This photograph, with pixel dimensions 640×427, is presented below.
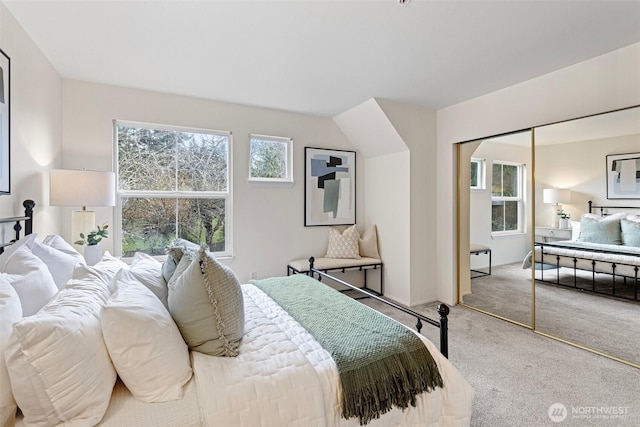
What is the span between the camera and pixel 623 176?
8.06 feet

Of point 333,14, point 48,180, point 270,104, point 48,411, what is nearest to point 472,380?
point 48,411

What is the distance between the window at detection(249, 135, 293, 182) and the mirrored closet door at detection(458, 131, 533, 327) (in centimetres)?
223

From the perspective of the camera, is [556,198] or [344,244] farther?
[344,244]

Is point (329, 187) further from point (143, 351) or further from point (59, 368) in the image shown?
point (59, 368)

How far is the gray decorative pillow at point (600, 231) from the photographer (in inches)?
102

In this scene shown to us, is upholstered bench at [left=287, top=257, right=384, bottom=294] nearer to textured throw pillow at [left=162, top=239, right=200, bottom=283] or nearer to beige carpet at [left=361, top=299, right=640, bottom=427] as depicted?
beige carpet at [left=361, top=299, right=640, bottom=427]

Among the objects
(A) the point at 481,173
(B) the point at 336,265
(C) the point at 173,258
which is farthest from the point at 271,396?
(A) the point at 481,173

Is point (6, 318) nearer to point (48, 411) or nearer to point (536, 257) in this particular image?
point (48, 411)

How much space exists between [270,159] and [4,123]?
8.21 feet

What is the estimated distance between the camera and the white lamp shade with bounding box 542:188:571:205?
282 centimetres

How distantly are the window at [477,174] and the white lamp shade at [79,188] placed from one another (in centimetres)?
381

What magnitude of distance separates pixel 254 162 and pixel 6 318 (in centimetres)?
304

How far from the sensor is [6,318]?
3.18 feet

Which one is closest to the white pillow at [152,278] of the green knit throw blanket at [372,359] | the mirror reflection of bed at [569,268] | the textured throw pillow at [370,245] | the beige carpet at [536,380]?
the green knit throw blanket at [372,359]
